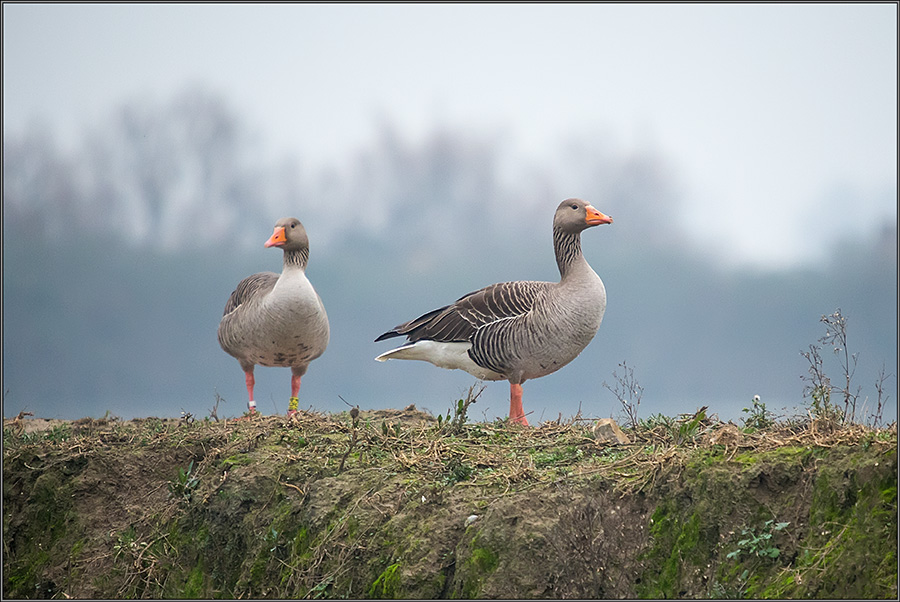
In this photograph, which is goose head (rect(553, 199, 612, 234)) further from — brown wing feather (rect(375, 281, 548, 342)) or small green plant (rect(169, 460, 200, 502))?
small green plant (rect(169, 460, 200, 502))

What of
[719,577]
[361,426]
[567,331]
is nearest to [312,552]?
[361,426]

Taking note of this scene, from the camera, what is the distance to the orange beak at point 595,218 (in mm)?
9609

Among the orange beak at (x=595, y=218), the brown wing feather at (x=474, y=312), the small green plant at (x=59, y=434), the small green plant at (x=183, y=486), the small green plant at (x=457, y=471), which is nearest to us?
the small green plant at (x=457, y=471)

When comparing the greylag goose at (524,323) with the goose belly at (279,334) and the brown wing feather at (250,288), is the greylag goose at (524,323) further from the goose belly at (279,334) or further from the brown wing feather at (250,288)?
the brown wing feather at (250,288)

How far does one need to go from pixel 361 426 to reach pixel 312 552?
1991 mm

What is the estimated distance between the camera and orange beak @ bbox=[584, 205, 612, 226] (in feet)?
31.5

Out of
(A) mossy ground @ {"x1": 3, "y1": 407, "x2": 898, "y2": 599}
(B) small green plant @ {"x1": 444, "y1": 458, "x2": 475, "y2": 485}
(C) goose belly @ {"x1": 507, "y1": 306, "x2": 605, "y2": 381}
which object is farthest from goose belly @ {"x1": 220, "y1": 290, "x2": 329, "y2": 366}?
(B) small green plant @ {"x1": 444, "y1": 458, "x2": 475, "y2": 485}

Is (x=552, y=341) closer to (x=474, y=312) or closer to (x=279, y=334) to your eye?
(x=474, y=312)

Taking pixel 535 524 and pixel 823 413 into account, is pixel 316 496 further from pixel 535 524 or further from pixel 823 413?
pixel 823 413

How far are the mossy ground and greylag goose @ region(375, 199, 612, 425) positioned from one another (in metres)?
1.46

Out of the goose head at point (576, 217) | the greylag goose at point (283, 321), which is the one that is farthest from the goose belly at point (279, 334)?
the goose head at point (576, 217)

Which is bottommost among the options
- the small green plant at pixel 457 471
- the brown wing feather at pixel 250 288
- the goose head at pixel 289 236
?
the small green plant at pixel 457 471

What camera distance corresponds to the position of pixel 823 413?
5.77 m

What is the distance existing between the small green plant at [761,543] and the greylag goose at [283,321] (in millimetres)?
6082
